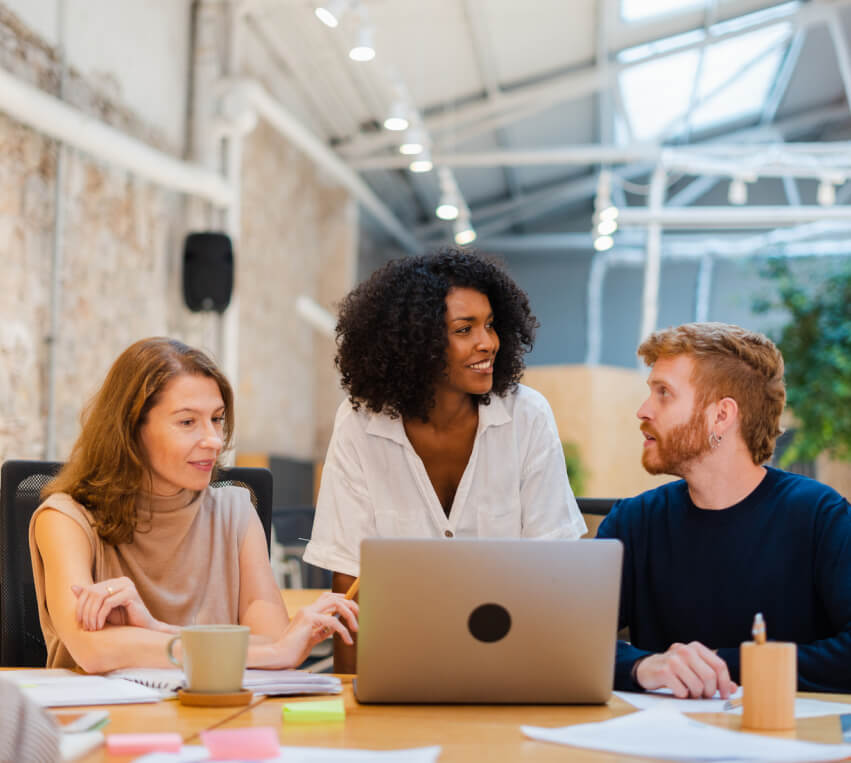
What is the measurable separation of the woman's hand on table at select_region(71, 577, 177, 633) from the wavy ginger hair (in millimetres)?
1024

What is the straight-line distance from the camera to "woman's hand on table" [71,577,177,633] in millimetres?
1655

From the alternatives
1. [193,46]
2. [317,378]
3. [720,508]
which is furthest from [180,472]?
[317,378]

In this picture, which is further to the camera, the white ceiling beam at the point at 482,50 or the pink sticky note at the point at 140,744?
the white ceiling beam at the point at 482,50

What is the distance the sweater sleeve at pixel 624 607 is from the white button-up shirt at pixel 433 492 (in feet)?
0.59

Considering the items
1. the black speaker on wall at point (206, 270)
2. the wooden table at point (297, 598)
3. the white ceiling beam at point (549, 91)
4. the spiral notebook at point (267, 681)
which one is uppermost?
the white ceiling beam at point (549, 91)

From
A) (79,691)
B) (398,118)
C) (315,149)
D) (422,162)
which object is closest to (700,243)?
(315,149)

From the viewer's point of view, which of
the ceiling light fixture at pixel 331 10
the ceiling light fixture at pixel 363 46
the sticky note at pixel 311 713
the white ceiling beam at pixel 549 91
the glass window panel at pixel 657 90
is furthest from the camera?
the glass window panel at pixel 657 90

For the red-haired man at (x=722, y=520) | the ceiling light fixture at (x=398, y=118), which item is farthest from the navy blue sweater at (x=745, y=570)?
the ceiling light fixture at (x=398, y=118)

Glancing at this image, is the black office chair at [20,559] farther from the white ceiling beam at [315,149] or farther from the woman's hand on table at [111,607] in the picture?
the white ceiling beam at [315,149]

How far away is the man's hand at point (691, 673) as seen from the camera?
152cm

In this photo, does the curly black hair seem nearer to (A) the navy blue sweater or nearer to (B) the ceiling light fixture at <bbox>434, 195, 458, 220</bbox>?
(A) the navy blue sweater

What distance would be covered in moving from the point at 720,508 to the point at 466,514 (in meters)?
0.57

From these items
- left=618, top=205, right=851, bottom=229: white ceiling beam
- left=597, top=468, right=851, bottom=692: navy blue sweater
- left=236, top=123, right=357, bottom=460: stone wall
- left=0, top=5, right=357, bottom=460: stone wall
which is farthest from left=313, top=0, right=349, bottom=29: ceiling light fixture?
left=618, top=205, right=851, bottom=229: white ceiling beam

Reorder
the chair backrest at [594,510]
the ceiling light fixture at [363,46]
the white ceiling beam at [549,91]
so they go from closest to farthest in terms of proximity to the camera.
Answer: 1. the chair backrest at [594,510]
2. the ceiling light fixture at [363,46]
3. the white ceiling beam at [549,91]
